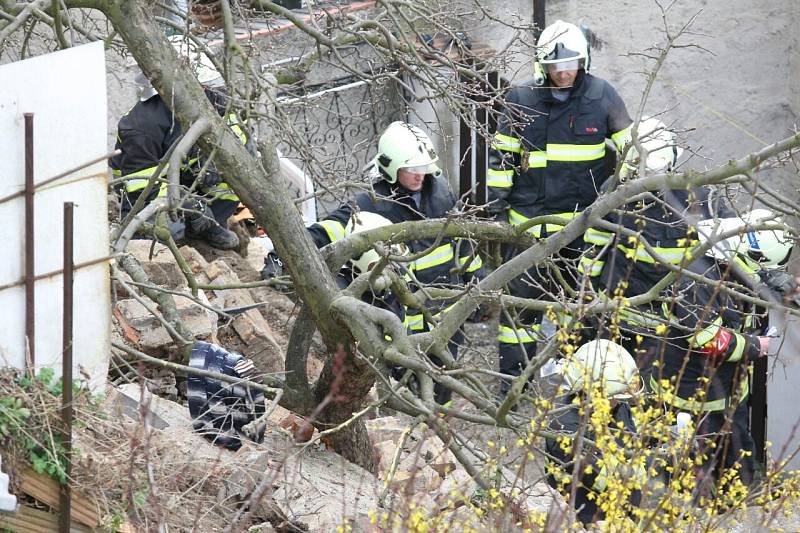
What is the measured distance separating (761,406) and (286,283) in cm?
379

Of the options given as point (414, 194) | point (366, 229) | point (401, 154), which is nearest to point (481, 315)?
point (414, 194)

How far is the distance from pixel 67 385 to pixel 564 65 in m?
5.17

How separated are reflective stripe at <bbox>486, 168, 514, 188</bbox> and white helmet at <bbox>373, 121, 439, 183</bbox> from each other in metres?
1.11

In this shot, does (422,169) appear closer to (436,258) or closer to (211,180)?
(436,258)

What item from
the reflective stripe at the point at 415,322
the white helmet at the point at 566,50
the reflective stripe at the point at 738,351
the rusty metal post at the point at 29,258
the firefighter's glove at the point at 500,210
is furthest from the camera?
the firefighter's glove at the point at 500,210

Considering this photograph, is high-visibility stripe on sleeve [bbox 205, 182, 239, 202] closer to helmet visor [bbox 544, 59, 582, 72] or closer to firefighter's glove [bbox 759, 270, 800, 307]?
helmet visor [bbox 544, 59, 582, 72]

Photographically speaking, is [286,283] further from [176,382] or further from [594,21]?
[594,21]

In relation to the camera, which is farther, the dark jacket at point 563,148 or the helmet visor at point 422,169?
the dark jacket at point 563,148

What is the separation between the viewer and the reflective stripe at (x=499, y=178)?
838 cm

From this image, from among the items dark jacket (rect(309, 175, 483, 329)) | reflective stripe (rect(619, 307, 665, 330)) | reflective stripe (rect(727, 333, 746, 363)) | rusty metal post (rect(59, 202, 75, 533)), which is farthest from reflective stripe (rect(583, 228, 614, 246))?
rusty metal post (rect(59, 202, 75, 533))

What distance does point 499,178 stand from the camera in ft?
27.6

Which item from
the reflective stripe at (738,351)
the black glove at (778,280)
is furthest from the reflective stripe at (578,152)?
Answer: the reflective stripe at (738,351)

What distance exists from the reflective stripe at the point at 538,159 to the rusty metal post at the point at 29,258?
488cm

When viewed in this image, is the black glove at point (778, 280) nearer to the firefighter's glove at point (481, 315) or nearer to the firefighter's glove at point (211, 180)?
the firefighter's glove at point (481, 315)
